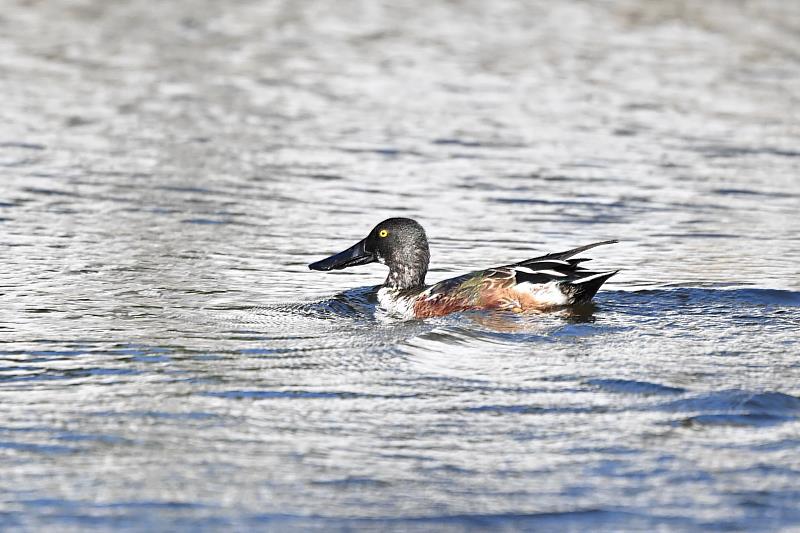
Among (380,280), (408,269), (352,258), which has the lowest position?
(380,280)

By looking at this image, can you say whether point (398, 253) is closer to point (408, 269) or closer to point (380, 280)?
point (408, 269)

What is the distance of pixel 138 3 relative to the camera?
1023 inches

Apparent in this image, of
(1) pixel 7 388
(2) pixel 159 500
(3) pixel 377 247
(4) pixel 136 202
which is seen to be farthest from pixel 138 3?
(2) pixel 159 500

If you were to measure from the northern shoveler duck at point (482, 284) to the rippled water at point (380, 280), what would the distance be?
0.79 ft

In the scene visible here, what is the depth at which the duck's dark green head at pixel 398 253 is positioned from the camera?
1017 cm

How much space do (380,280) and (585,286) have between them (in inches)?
90.9

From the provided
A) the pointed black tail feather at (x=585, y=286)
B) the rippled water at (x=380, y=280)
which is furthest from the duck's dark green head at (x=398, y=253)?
the pointed black tail feather at (x=585, y=286)

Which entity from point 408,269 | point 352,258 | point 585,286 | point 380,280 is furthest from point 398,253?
point 585,286

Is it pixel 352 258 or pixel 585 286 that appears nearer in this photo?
pixel 585 286

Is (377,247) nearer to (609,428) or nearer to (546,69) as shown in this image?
(609,428)

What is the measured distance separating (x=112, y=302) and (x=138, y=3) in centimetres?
1760

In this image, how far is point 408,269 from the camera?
33.4ft

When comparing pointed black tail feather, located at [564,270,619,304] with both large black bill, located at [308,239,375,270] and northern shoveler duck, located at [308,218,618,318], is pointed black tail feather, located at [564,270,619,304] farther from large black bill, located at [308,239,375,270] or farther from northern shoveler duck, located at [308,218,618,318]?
large black bill, located at [308,239,375,270]

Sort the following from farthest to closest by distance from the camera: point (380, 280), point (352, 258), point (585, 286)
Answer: point (380, 280) < point (352, 258) < point (585, 286)
